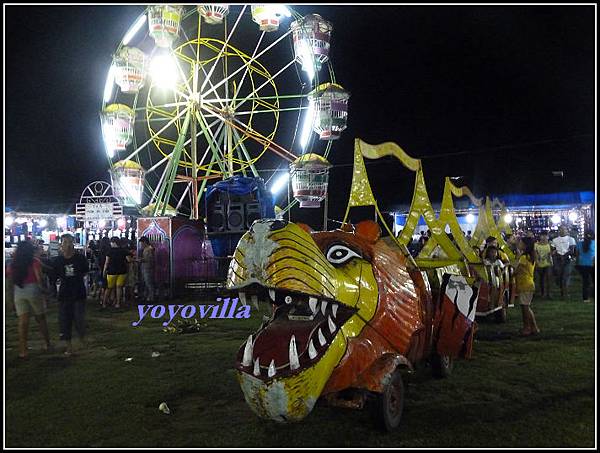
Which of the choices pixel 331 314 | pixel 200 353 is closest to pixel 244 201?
pixel 200 353

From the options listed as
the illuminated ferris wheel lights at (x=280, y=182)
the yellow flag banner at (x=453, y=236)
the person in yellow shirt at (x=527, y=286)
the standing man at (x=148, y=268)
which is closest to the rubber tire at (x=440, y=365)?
the yellow flag banner at (x=453, y=236)

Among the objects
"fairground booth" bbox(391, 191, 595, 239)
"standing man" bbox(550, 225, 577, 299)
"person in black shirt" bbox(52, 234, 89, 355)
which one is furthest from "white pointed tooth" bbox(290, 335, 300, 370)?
"fairground booth" bbox(391, 191, 595, 239)

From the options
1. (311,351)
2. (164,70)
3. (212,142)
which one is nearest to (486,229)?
(311,351)

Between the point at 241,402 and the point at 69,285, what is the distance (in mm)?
3347

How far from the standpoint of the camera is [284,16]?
1468 cm

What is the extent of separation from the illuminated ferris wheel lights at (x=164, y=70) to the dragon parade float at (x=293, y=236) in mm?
56

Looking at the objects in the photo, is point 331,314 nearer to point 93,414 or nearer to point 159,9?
point 93,414

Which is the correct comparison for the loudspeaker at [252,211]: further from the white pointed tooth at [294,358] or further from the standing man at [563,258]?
the white pointed tooth at [294,358]

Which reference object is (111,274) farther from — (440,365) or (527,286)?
(527,286)

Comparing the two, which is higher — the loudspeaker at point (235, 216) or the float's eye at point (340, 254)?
the loudspeaker at point (235, 216)

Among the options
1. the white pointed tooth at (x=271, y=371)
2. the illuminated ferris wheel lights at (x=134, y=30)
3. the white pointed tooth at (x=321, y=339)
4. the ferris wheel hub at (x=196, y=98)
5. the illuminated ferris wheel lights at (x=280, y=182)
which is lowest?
the white pointed tooth at (x=271, y=371)

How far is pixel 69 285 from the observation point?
21.6 ft

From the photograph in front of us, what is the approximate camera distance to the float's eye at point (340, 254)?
3626mm

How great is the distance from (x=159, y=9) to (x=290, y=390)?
12671mm
